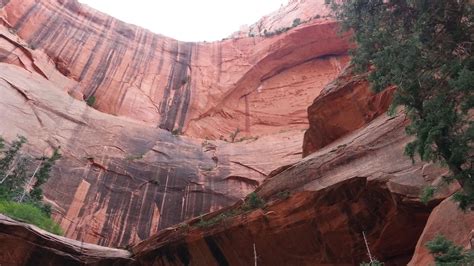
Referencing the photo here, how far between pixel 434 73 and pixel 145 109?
26153mm

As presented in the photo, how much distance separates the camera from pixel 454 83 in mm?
7551

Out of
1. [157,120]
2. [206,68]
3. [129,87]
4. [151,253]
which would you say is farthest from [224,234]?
[206,68]

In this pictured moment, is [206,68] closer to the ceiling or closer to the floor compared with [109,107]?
closer to the ceiling

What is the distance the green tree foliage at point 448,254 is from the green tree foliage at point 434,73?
3.20 feet

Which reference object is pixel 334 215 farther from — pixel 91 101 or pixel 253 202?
pixel 91 101

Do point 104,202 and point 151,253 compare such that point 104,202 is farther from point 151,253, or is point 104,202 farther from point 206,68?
point 206,68

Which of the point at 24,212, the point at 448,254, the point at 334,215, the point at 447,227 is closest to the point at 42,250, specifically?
the point at 24,212

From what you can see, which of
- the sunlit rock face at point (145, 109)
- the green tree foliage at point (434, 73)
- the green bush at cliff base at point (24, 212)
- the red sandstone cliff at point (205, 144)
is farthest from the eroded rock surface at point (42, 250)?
the green tree foliage at point (434, 73)

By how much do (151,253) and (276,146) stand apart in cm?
1499

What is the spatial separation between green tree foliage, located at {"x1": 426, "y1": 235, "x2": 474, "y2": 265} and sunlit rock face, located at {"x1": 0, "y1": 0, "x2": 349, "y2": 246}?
9287mm

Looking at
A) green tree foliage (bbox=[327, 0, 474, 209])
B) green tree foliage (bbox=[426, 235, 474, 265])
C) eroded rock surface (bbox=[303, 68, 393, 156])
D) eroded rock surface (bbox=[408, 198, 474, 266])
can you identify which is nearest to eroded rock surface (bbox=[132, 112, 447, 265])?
eroded rock surface (bbox=[303, 68, 393, 156])

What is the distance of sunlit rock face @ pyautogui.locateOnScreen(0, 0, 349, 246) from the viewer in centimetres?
2328

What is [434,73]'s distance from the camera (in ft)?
28.9

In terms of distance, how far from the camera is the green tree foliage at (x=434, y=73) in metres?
7.66
